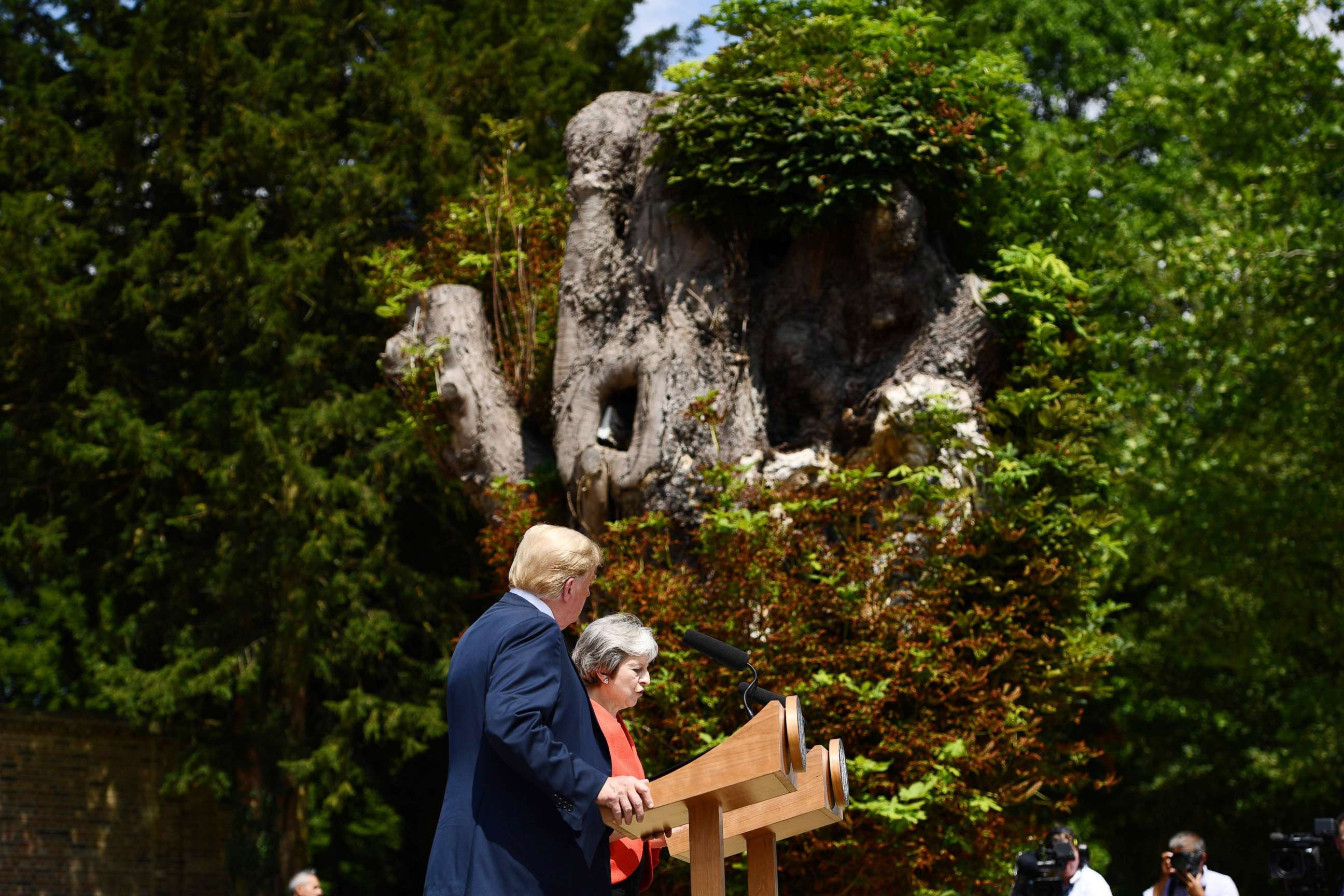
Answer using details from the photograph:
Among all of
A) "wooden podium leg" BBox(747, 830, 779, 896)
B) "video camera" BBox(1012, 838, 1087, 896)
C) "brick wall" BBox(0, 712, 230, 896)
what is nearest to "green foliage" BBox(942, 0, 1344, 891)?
"video camera" BBox(1012, 838, 1087, 896)

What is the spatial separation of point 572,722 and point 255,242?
14037mm

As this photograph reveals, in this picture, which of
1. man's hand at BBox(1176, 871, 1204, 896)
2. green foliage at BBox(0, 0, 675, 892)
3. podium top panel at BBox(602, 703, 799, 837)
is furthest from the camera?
green foliage at BBox(0, 0, 675, 892)

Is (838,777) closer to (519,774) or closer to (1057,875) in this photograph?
(519,774)

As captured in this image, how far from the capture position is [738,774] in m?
3.44

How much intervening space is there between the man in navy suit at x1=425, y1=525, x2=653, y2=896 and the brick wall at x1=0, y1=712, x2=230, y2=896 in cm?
1604

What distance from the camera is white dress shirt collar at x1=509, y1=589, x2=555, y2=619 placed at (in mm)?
3750

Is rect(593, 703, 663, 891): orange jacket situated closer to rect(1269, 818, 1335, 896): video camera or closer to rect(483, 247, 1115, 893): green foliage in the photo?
rect(1269, 818, 1335, 896): video camera

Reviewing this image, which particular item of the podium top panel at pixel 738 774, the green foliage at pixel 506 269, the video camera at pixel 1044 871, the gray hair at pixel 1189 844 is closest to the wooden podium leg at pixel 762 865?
the podium top panel at pixel 738 774

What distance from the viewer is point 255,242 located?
16.5 m

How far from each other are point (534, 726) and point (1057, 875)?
15.2 ft

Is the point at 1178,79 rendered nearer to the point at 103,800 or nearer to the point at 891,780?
the point at 891,780

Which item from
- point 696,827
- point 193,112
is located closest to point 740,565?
point 696,827

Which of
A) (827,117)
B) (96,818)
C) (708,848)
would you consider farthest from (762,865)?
(96,818)

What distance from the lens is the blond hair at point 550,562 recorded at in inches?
148
